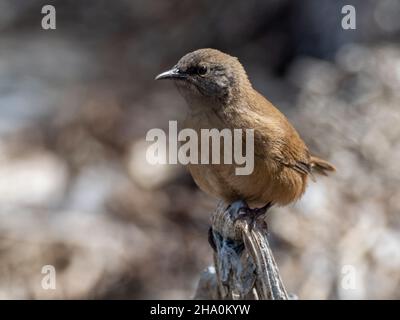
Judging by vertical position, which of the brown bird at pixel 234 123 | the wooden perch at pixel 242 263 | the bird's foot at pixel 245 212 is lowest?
the wooden perch at pixel 242 263

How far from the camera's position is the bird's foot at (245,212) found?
6.40m

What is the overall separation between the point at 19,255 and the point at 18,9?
4.42 meters

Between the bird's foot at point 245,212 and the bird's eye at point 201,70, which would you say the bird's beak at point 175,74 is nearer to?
the bird's eye at point 201,70

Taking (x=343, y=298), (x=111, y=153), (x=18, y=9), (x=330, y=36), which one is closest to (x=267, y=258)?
(x=343, y=298)

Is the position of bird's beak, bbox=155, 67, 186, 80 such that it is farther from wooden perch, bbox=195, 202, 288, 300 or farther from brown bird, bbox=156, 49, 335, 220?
wooden perch, bbox=195, 202, 288, 300

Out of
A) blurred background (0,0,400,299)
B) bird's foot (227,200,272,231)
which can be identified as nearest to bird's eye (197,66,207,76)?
bird's foot (227,200,272,231)

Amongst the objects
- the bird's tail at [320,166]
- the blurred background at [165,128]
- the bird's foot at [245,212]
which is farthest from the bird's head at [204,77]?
the blurred background at [165,128]

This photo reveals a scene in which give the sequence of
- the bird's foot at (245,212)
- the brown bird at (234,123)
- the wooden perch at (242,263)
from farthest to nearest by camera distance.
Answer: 1. the brown bird at (234,123)
2. the bird's foot at (245,212)
3. the wooden perch at (242,263)

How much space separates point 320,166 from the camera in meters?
8.13

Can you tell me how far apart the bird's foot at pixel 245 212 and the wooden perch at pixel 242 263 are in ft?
0.11

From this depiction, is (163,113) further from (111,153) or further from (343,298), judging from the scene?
(343,298)

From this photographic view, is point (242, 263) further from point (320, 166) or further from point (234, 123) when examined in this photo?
point (320, 166)

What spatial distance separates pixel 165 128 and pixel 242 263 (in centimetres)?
523

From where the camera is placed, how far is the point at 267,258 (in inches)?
234
